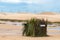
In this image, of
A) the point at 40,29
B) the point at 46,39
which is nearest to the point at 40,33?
the point at 40,29

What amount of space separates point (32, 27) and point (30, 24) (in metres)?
0.37

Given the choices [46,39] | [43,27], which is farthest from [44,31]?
[46,39]

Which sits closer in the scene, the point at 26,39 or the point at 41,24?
the point at 26,39

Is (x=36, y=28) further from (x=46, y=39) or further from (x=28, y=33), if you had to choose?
(x=46, y=39)

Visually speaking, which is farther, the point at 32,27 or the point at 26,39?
the point at 32,27

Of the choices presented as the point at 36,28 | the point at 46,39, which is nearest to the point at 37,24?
the point at 36,28

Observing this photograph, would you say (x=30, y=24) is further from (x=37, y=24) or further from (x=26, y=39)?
(x=26, y=39)

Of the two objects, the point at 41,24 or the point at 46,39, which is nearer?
the point at 46,39

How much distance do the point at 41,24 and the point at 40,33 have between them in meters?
0.94

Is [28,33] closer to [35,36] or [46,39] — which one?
[35,36]

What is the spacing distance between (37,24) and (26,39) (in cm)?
354

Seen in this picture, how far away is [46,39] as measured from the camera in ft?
62.1

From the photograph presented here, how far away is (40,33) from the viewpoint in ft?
71.9

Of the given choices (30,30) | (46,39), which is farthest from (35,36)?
(46,39)
